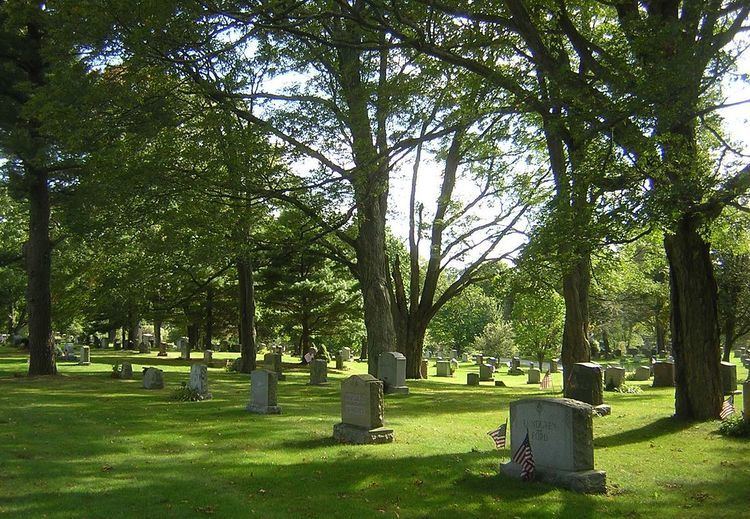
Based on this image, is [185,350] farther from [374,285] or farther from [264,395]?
[264,395]

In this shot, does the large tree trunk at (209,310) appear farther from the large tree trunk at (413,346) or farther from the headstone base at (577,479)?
the headstone base at (577,479)

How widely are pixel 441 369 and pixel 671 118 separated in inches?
988

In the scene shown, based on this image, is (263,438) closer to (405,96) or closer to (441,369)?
(405,96)

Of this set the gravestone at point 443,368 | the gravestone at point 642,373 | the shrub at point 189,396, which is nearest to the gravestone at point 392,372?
the shrub at point 189,396

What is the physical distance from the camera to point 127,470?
810 centimetres

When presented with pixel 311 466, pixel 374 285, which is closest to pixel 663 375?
pixel 374 285

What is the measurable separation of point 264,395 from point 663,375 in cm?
1449

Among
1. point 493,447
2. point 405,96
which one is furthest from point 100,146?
point 493,447

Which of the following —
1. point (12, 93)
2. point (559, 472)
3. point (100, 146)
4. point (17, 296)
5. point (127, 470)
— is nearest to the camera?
point (559, 472)

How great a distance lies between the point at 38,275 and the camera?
62.3 ft

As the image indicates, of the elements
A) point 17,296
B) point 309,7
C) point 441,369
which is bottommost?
point 441,369

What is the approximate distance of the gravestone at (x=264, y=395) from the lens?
1299 cm

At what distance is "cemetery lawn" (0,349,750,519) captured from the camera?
6.65 meters

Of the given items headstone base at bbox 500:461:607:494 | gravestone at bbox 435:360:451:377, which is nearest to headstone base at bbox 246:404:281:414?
headstone base at bbox 500:461:607:494
